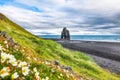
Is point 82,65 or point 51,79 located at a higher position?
point 51,79

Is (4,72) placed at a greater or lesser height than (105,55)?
greater

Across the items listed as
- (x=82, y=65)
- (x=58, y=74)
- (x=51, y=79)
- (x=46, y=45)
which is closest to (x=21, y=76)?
(x=51, y=79)

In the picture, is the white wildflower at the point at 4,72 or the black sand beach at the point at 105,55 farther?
the black sand beach at the point at 105,55

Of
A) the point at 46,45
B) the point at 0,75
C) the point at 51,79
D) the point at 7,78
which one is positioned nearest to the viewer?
the point at 0,75

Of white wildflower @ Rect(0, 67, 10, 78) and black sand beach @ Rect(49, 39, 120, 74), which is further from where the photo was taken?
black sand beach @ Rect(49, 39, 120, 74)

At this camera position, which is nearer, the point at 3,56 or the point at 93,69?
the point at 3,56

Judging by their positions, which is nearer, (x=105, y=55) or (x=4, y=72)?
(x=4, y=72)

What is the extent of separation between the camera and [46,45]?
147 feet

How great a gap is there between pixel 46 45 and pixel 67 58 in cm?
562

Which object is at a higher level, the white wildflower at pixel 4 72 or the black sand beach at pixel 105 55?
the white wildflower at pixel 4 72

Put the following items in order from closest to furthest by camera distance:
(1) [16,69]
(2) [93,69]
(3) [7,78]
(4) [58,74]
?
(3) [7,78] → (1) [16,69] → (4) [58,74] → (2) [93,69]

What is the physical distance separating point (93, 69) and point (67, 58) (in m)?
4.51

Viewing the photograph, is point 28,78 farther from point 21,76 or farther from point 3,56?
point 3,56

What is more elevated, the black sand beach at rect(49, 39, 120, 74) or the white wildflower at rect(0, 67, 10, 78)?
the white wildflower at rect(0, 67, 10, 78)
